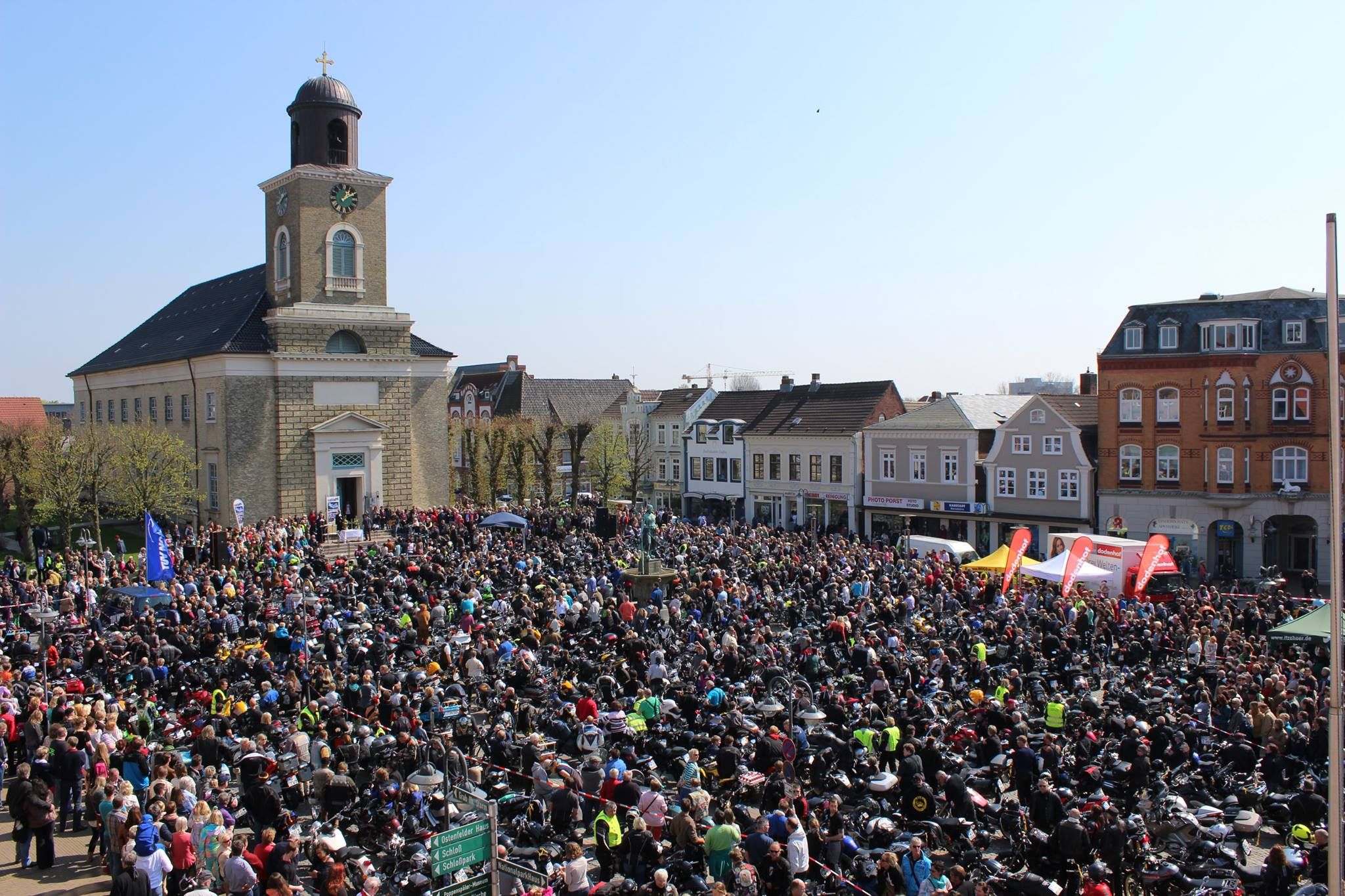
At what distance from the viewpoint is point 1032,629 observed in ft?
75.9

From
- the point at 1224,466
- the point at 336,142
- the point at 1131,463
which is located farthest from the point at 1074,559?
the point at 336,142

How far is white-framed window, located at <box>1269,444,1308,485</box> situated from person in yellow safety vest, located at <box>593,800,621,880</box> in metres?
33.6

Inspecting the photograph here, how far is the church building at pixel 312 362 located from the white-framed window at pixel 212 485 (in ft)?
0.27

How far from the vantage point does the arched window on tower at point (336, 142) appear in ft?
149

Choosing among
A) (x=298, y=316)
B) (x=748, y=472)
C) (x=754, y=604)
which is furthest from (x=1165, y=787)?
(x=748, y=472)

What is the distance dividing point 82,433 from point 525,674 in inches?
1465

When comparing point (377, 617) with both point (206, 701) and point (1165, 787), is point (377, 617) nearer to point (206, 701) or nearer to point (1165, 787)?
point (206, 701)

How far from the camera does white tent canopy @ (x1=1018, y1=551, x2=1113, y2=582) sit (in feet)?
91.2

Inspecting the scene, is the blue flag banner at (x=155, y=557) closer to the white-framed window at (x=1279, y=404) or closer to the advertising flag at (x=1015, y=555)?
the advertising flag at (x=1015, y=555)

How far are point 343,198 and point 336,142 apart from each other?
2518 millimetres

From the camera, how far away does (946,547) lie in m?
36.8

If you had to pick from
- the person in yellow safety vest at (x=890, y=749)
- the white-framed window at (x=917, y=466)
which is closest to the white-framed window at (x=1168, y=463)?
the white-framed window at (x=917, y=466)

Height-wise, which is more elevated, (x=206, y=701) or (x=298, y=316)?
(x=298, y=316)

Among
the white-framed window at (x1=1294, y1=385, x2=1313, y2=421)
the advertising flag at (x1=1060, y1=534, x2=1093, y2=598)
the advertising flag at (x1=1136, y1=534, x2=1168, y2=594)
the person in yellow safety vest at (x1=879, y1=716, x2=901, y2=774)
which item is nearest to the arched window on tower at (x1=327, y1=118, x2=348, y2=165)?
the advertising flag at (x1=1060, y1=534, x2=1093, y2=598)
